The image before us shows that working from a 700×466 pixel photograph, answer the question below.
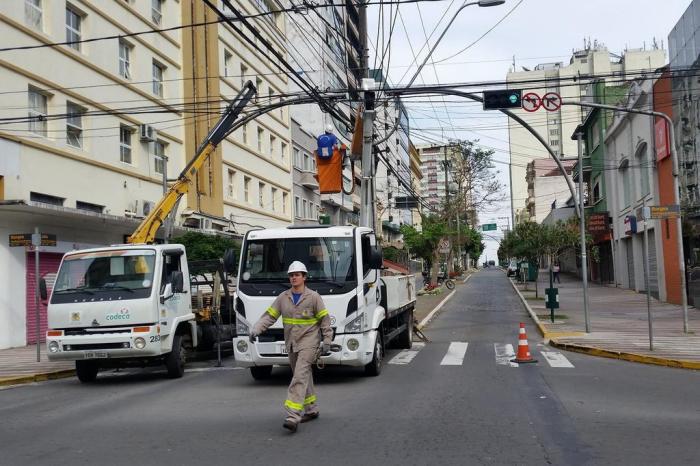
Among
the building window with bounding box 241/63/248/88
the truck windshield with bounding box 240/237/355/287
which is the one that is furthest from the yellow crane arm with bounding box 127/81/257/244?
the building window with bounding box 241/63/248/88

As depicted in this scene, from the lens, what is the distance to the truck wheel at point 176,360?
1223 cm

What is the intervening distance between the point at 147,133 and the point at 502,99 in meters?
13.9

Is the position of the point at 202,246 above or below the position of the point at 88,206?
below

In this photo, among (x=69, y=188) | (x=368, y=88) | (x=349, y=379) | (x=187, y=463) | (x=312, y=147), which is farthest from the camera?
(x=312, y=147)

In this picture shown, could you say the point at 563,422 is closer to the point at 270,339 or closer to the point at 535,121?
the point at 270,339

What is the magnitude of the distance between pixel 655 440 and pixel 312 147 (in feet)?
138

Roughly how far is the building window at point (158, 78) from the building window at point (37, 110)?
22.3 feet

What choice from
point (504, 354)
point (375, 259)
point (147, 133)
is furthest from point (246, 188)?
point (375, 259)

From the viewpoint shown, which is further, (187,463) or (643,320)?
(643,320)

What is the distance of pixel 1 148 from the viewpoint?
1783 centimetres

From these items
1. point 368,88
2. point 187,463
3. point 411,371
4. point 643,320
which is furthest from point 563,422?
point 643,320

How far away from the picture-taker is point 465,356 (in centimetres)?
1457

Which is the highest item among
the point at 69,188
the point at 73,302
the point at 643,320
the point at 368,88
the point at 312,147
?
the point at 312,147

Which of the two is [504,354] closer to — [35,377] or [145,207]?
[35,377]
